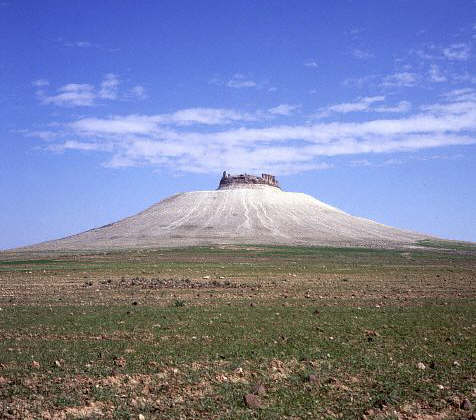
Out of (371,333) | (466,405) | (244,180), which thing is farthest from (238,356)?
(244,180)

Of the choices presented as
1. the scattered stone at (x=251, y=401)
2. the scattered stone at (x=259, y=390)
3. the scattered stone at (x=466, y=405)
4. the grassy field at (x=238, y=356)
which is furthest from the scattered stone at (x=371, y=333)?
the scattered stone at (x=251, y=401)

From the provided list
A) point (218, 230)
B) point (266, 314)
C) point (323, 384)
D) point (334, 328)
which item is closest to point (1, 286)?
point (266, 314)

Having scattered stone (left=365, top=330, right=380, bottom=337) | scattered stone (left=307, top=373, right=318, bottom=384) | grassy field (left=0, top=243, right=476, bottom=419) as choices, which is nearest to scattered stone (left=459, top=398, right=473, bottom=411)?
grassy field (left=0, top=243, right=476, bottom=419)

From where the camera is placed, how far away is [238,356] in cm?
1272

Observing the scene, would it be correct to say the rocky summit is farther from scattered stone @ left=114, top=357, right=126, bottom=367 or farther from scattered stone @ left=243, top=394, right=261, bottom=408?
scattered stone @ left=243, top=394, right=261, bottom=408

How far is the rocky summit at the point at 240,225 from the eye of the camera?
95.4m

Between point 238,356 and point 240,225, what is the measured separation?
97971 millimetres

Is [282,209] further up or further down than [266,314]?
further up

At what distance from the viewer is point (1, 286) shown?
2989 cm

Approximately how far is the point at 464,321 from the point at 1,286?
2483cm

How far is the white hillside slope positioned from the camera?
95.5 m

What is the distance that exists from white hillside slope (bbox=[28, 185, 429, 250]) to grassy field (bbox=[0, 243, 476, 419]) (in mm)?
67131

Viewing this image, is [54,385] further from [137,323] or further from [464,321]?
[464,321]

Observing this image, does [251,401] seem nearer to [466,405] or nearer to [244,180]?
[466,405]
